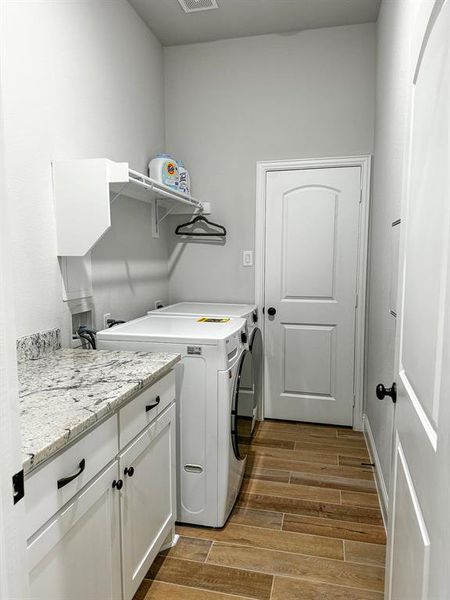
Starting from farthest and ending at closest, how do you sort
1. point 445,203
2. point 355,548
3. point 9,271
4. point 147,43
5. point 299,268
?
point 299,268
point 147,43
point 355,548
point 445,203
point 9,271

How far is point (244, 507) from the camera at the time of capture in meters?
2.15

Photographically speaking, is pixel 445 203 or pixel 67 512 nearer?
pixel 445 203

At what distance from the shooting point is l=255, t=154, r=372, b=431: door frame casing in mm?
2959

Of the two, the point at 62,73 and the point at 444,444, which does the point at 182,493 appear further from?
the point at 62,73

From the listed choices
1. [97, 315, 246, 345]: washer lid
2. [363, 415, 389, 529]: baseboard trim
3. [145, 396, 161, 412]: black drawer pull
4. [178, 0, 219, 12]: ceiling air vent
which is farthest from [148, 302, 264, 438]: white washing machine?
[178, 0, 219, 12]: ceiling air vent

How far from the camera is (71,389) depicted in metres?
1.29

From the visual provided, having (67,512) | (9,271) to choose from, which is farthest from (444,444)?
(67,512)

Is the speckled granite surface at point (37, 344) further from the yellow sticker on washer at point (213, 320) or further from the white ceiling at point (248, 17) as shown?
the white ceiling at point (248, 17)

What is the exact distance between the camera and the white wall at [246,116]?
2939 mm

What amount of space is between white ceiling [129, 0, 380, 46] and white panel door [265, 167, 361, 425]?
3.24ft

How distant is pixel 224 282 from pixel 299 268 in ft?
1.97

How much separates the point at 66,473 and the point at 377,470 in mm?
1912

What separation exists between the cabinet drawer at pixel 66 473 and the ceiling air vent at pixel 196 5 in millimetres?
2566

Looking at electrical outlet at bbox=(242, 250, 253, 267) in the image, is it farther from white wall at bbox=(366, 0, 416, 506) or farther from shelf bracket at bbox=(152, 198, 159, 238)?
white wall at bbox=(366, 0, 416, 506)
